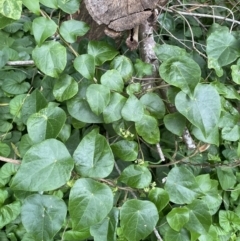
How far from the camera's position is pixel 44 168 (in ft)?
2.45

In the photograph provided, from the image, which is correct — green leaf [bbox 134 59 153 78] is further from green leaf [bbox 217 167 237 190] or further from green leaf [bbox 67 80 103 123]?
green leaf [bbox 217 167 237 190]

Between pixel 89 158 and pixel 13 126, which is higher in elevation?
pixel 89 158

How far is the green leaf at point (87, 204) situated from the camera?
0.77 m

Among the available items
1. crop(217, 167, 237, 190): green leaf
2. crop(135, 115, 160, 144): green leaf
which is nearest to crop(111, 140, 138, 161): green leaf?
crop(135, 115, 160, 144): green leaf

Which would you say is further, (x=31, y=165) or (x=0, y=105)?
(x=0, y=105)

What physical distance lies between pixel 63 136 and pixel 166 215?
36 cm

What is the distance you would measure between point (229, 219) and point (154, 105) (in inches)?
21.0

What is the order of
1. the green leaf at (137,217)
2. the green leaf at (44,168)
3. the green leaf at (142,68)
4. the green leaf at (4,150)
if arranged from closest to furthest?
the green leaf at (44,168) < the green leaf at (137,217) < the green leaf at (142,68) < the green leaf at (4,150)

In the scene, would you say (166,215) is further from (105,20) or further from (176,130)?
(105,20)

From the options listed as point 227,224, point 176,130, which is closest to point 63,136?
point 176,130

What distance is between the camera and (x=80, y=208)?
768 millimetres

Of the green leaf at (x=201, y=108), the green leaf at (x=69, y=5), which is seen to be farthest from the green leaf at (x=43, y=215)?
the green leaf at (x=69, y=5)

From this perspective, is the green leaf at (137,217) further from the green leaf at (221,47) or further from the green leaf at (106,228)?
the green leaf at (221,47)

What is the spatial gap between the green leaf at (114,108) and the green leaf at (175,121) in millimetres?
127
